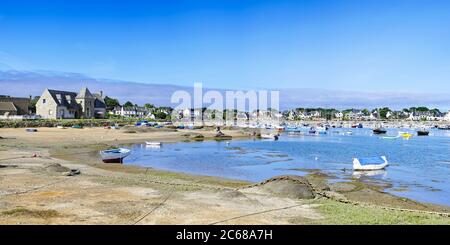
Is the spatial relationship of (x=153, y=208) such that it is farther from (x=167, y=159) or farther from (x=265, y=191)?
(x=167, y=159)

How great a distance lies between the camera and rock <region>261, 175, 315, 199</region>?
16828mm

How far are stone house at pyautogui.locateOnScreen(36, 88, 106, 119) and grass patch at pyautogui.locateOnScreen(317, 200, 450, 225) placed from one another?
92398 millimetres

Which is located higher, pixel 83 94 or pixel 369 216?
pixel 83 94

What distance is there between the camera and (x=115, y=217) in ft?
40.6

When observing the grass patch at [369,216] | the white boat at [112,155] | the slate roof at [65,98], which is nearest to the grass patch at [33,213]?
the grass patch at [369,216]

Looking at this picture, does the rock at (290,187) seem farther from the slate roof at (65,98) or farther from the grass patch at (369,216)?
the slate roof at (65,98)

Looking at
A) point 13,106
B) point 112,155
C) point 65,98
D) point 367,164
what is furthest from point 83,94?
point 367,164

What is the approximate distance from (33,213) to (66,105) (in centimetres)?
9483

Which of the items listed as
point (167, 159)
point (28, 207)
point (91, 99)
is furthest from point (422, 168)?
point (91, 99)

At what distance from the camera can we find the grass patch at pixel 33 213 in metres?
12.4

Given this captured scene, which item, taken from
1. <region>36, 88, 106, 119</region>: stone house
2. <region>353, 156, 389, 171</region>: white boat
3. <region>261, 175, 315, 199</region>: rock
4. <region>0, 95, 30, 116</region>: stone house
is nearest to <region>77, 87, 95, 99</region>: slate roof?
<region>36, 88, 106, 119</region>: stone house

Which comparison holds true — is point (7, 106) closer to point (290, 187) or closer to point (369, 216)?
point (290, 187)

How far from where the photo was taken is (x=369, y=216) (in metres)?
13.2
